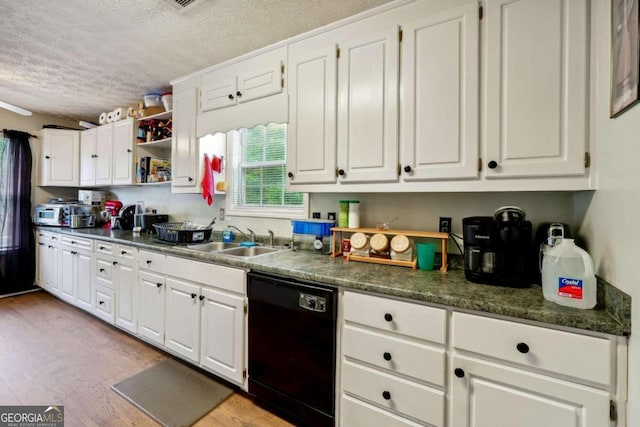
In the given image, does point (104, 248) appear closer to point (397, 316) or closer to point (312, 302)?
point (312, 302)

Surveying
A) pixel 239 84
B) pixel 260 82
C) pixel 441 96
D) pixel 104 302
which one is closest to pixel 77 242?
pixel 104 302

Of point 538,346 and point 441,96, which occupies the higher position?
point 441,96

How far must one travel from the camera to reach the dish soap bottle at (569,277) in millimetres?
1042

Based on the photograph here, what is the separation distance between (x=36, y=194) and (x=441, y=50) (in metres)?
Result: 5.12

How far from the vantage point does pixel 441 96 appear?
1458 mm

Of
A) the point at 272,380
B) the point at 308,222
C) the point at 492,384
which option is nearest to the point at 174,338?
the point at 272,380

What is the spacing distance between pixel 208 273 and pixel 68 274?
2.49 metres

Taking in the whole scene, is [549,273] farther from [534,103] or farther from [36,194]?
[36,194]

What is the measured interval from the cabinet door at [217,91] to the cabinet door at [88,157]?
211 centimetres

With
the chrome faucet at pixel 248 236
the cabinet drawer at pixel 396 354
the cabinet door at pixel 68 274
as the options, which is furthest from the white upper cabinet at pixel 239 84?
the cabinet door at pixel 68 274

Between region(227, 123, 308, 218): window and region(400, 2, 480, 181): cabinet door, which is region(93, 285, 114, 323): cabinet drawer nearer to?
region(227, 123, 308, 218): window

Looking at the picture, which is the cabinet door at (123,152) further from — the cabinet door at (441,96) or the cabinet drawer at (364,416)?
the cabinet drawer at (364,416)

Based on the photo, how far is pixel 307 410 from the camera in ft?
4.99

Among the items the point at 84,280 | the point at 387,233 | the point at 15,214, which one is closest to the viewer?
the point at 387,233
